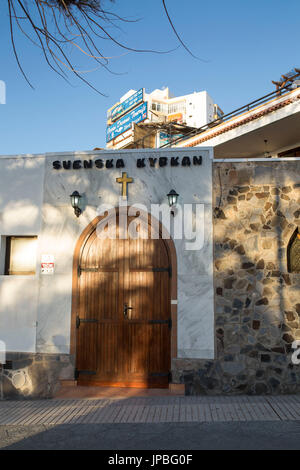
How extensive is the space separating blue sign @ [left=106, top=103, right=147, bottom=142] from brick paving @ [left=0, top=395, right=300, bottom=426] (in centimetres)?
3783

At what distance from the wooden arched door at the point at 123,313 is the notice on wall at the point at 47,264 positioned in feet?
1.74

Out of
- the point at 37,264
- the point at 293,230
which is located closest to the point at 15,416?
the point at 37,264

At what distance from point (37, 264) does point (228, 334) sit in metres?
3.73

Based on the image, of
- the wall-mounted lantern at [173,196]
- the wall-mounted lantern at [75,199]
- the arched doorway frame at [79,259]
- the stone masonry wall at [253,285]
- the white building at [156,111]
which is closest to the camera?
the stone masonry wall at [253,285]

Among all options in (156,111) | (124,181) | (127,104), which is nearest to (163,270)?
(124,181)

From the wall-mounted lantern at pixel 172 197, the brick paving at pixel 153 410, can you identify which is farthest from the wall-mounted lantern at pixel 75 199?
the brick paving at pixel 153 410

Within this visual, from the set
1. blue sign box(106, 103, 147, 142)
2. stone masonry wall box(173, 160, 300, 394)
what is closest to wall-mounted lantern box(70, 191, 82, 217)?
stone masonry wall box(173, 160, 300, 394)

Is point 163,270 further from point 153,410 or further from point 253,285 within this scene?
point 153,410

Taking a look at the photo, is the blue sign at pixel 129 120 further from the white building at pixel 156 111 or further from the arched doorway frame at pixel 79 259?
the arched doorway frame at pixel 79 259

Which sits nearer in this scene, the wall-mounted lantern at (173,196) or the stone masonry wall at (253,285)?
the stone masonry wall at (253,285)

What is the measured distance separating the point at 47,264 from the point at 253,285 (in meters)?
3.80

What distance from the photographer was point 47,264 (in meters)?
7.30

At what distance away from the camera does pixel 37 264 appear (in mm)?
7324

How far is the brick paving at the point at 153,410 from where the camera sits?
527cm
